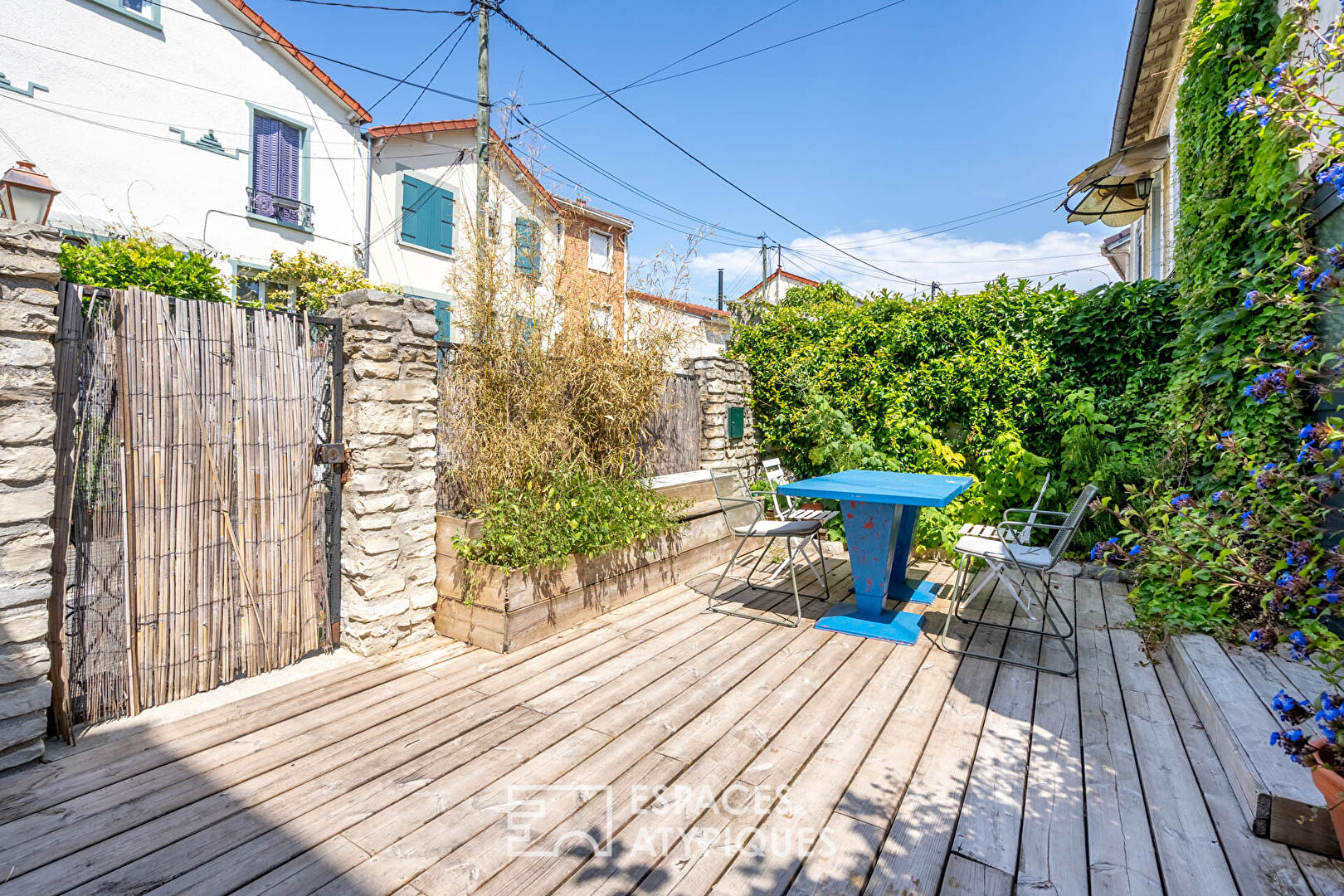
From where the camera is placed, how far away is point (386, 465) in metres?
3.14

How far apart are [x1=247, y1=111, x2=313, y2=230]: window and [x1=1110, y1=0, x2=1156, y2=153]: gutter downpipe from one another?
393 inches

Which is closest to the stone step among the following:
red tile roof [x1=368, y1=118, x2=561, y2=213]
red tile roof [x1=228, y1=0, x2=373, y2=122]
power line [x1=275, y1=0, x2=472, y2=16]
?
power line [x1=275, y1=0, x2=472, y2=16]

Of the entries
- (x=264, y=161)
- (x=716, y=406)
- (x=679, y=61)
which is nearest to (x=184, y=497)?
(x=716, y=406)

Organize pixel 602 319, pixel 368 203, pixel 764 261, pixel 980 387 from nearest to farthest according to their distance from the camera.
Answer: pixel 602 319, pixel 980 387, pixel 368 203, pixel 764 261

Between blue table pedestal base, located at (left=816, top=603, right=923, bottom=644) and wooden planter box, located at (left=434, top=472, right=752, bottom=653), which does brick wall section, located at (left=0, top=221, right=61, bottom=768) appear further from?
blue table pedestal base, located at (left=816, top=603, right=923, bottom=644)

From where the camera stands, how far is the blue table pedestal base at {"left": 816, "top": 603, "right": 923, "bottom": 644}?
3.46 metres

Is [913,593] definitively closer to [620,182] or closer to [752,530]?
[752,530]

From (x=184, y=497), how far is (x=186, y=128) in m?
7.91

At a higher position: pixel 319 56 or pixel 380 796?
pixel 319 56

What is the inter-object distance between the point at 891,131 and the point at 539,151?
9867 millimetres

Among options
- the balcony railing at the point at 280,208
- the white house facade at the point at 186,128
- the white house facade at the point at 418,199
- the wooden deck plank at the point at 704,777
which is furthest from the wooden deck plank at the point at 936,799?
the balcony railing at the point at 280,208

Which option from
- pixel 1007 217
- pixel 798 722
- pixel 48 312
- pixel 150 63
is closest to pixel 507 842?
pixel 798 722

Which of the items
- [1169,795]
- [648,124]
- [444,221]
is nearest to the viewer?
[1169,795]

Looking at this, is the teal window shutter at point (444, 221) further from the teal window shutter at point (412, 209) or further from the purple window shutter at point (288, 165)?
the purple window shutter at point (288, 165)
